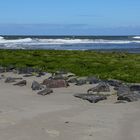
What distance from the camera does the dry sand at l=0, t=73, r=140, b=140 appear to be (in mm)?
7414

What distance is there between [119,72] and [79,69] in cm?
191

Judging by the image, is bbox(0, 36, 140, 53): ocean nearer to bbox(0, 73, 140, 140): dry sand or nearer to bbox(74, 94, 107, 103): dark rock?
bbox(74, 94, 107, 103): dark rock

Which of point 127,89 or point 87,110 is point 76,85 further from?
point 87,110

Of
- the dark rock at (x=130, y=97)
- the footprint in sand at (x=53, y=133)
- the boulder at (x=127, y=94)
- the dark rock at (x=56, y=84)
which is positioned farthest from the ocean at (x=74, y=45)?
the footprint in sand at (x=53, y=133)

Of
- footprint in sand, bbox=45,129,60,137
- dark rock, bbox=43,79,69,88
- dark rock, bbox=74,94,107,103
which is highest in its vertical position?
footprint in sand, bbox=45,129,60,137

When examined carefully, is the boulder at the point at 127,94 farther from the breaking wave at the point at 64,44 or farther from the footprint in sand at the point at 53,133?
the breaking wave at the point at 64,44

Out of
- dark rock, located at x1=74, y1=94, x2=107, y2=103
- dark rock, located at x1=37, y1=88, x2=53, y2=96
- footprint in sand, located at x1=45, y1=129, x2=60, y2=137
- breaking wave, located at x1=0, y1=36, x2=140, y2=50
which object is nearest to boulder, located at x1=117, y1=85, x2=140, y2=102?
dark rock, located at x1=74, y1=94, x2=107, y2=103

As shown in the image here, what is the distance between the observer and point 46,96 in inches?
449

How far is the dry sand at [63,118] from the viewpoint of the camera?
7414mm

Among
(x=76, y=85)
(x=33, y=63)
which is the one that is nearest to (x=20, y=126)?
(x=76, y=85)

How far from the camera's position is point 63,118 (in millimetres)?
8672

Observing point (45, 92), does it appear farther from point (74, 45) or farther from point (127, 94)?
point (74, 45)

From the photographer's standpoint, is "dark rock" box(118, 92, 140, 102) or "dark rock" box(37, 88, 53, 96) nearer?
"dark rock" box(118, 92, 140, 102)

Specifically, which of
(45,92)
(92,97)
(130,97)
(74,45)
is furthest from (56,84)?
(74,45)
